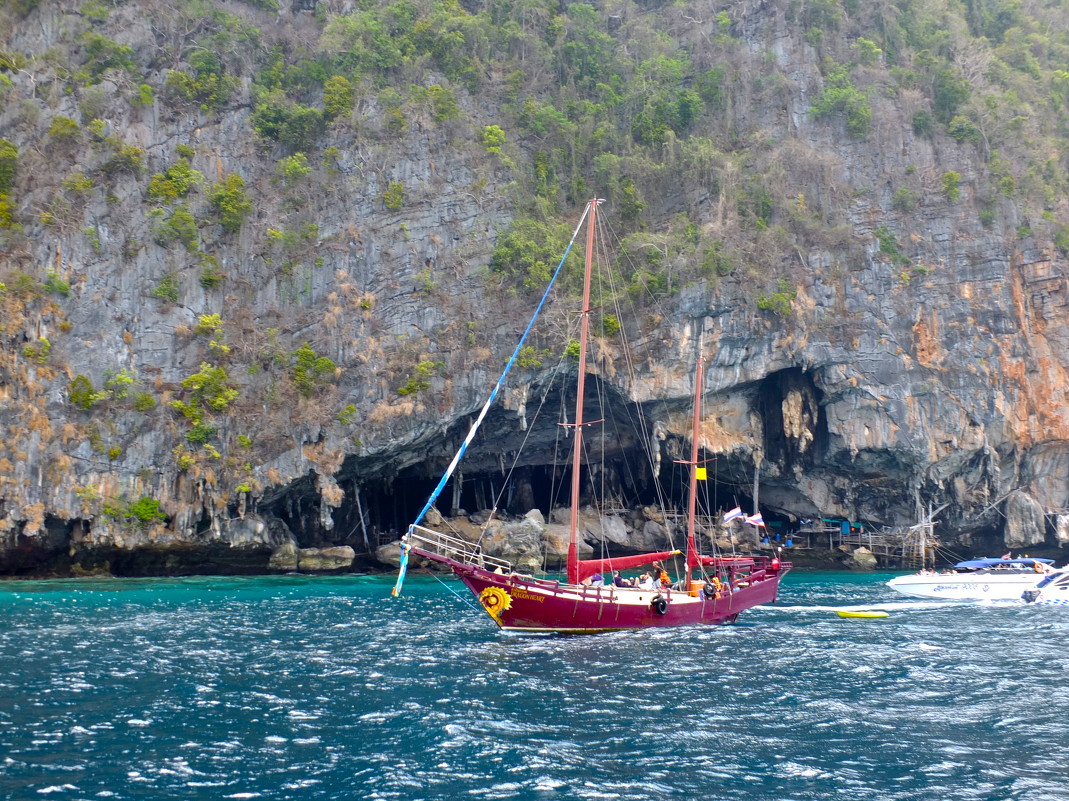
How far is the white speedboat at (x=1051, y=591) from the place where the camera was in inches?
1240

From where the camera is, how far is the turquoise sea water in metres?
10.6

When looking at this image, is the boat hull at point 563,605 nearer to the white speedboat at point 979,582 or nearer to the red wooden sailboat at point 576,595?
the red wooden sailboat at point 576,595

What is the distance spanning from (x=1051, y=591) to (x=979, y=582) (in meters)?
2.73

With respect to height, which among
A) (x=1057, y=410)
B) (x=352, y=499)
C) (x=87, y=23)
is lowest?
(x=352, y=499)

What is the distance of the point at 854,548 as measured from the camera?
49469 mm

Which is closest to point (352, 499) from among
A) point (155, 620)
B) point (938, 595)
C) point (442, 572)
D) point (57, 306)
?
point (442, 572)

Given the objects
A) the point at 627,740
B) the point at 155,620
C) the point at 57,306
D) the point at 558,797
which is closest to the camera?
the point at 558,797

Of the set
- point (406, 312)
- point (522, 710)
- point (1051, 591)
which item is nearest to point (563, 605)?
point (522, 710)

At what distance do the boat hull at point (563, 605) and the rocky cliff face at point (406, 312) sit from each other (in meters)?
19.9

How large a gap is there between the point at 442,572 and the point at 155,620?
19.9m

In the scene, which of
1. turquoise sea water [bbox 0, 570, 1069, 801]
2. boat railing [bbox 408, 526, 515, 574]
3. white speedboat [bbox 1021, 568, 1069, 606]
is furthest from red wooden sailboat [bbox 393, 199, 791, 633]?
white speedboat [bbox 1021, 568, 1069, 606]

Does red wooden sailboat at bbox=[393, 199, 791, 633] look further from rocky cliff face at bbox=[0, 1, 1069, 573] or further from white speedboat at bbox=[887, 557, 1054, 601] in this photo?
rocky cliff face at bbox=[0, 1, 1069, 573]

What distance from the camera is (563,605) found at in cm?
2231

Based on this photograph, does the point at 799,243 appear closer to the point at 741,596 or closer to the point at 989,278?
the point at 989,278
